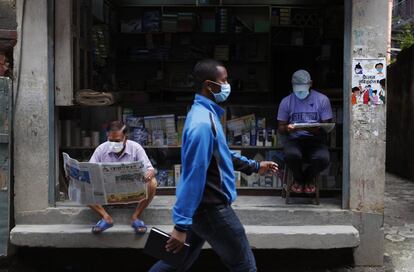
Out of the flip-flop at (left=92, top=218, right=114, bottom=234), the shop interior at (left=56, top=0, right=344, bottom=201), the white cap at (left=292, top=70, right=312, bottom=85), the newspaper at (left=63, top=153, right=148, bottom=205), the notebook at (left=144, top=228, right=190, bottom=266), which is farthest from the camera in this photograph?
the shop interior at (left=56, top=0, right=344, bottom=201)

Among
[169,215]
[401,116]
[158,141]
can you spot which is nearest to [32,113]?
[158,141]

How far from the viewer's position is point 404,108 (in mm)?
11148

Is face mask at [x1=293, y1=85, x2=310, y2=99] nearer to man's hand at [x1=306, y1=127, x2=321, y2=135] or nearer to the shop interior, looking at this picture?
man's hand at [x1=306, y1=127, x2=321, y2=135]

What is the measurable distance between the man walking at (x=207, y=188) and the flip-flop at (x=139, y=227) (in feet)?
5.47

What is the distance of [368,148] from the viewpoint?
5426 millimetres

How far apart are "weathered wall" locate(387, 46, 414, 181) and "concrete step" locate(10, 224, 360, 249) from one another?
5695mm

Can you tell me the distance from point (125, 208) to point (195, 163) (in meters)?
2.38

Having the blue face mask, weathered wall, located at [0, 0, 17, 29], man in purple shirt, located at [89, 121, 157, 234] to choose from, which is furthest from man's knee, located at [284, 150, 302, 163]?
weathered wall, located at [0, 0, 17, 29]

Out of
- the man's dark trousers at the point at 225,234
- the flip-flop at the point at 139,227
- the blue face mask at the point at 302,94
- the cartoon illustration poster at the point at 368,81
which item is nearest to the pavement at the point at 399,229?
the cartoon illustration poster at the point at 368,81

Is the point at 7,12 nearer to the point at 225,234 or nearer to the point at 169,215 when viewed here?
the point at 169,215

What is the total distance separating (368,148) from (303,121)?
67 cm

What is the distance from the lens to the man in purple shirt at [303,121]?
220 inches

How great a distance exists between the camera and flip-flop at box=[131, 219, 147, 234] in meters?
5.30

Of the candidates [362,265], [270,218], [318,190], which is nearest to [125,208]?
[270,218]
